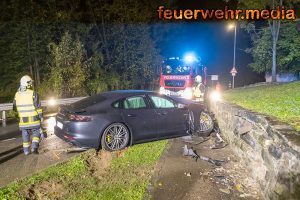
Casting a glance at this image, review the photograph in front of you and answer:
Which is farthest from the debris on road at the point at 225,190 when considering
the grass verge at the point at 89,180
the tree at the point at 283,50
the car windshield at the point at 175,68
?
the tree at the point at 283,50

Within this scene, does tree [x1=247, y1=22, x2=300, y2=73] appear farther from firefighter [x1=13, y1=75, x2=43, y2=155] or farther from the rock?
firefighter [x1=13, y1=75, x2=43, y2=155]

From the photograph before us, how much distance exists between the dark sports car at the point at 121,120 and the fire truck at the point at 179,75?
7228mm

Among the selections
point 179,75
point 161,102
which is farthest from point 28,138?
point 179,75

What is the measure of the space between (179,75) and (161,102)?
26.9 feet

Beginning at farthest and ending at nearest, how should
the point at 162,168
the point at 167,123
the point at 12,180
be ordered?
the point at 167,123 < the point at 162,168 < the point at 12,180

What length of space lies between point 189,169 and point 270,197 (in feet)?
6.28

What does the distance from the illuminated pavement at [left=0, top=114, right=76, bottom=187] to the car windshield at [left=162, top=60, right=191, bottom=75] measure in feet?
28.8

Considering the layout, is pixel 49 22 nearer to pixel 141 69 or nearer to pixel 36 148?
pixel 141 69

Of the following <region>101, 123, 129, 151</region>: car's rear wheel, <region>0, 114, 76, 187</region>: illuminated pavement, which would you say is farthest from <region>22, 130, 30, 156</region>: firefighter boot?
<region>101, 123, 129, 151</region>: car's rear wheel

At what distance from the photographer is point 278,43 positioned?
2534cm

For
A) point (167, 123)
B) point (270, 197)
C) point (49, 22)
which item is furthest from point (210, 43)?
point (270, 197)

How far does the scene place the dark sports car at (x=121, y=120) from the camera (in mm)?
6781

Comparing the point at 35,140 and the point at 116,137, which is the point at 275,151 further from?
the point at 35,140

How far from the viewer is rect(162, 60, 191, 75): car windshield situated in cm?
1622
